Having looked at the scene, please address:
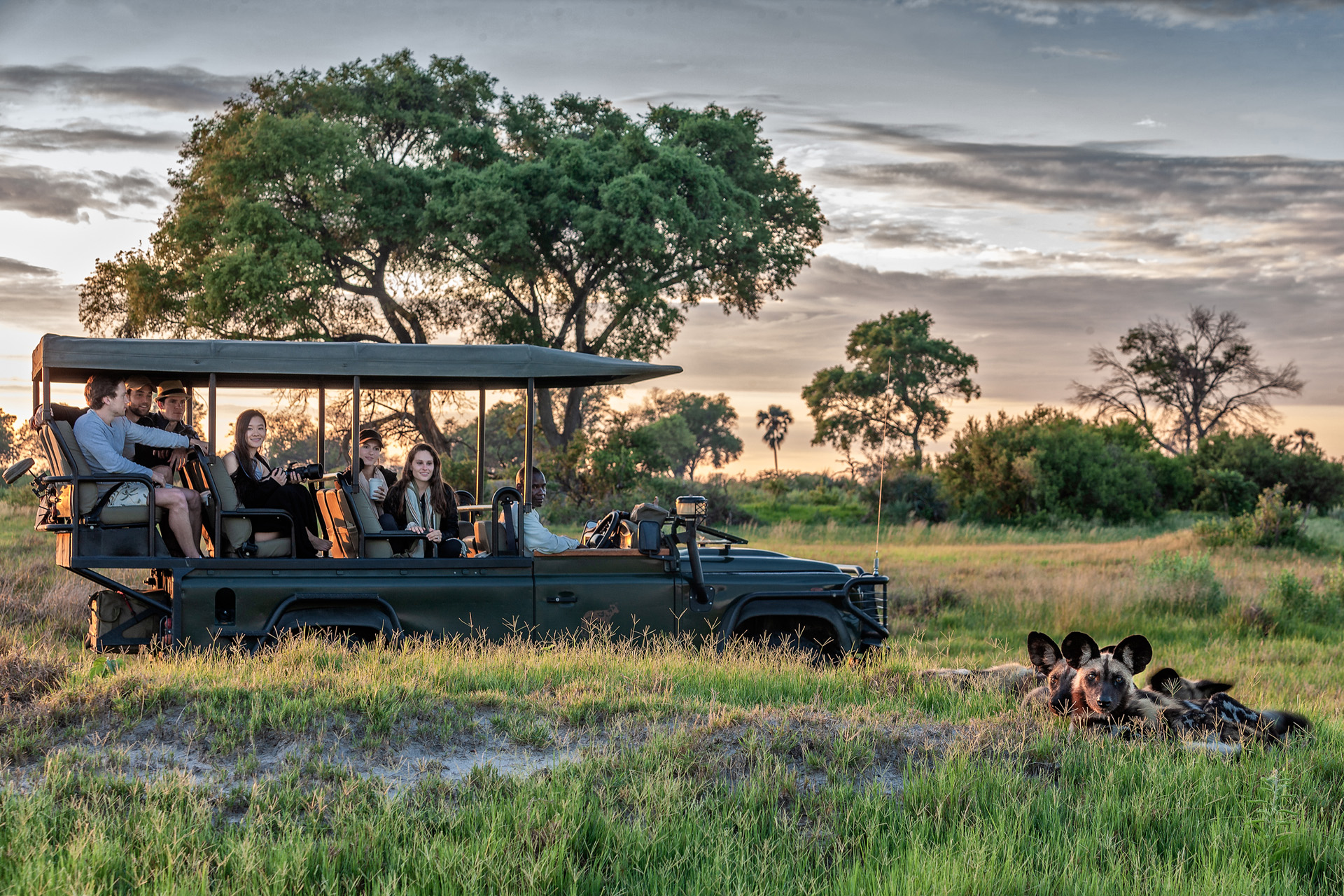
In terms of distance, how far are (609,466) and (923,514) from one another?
11162mm

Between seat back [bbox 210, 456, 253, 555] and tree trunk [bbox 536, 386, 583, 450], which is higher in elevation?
tree trunk [bbox 536, 386, 583, 450]

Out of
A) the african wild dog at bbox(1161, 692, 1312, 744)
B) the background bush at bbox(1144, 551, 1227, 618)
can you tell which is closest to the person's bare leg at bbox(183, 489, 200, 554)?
the african wild dog at bbox(1161, 692, 1312, 744)

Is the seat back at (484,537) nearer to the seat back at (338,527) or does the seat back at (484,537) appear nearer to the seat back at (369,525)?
the seat back at (369,525)

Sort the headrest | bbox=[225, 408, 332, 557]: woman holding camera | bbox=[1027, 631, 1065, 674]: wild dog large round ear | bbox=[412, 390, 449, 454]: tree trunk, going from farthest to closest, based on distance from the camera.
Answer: bbox=[412, 390, 449, 454]: tree trunk
the headrest
bbox=[225, 408, 332, 557]: woman holding camera
bbox=[1027, 631, 1065, 674]: wild dog large round ear

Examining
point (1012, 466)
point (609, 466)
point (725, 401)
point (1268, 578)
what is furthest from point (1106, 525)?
point (725, 401)

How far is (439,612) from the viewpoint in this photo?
780cm

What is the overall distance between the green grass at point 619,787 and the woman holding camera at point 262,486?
1.13m

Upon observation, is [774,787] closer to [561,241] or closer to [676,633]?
[676,633]

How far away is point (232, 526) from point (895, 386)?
46086mm

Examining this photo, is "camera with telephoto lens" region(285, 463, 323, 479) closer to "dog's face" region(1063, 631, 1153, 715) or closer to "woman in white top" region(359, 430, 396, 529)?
"woman in white top" region(359, 430, 396, 529)

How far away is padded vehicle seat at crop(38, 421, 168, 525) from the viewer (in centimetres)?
746

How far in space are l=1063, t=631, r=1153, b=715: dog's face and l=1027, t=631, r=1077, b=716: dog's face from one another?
84mm

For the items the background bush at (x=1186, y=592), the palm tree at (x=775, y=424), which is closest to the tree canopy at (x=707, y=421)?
the palm tree at (x=775, y=424)

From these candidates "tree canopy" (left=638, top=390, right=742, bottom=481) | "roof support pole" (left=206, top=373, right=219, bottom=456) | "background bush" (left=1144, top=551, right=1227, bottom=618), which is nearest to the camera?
"roof support pole" (left=206, top=373, right=219, bottom=456)
